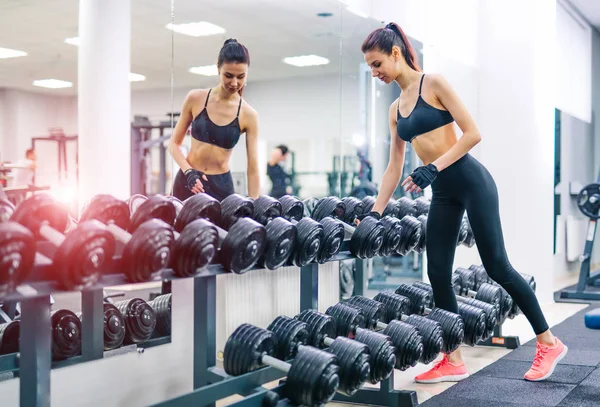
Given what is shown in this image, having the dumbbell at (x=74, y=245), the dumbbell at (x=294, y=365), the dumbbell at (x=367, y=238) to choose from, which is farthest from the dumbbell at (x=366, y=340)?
the dumbbell at (x=74, y=245)

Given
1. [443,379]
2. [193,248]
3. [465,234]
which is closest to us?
[193,248]

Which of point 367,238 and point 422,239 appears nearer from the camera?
point 367,238

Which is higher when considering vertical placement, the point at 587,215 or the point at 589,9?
the point at 589,9

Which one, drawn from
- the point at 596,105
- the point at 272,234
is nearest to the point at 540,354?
the point at 272,234

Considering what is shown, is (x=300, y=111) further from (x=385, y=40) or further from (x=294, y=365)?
(x=294, y=365)

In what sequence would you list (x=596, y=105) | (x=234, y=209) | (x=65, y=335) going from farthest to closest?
(x=596, y=105), (x=65, y=335), (x=234, y=209)

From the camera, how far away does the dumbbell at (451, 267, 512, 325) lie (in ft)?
10.3

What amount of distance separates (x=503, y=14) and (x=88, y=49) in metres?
3.13

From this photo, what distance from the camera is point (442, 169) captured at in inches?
96.4

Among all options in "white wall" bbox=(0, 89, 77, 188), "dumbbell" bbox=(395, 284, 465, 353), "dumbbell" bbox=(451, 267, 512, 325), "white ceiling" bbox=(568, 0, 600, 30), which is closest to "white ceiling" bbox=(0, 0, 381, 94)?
"white wall" bbox=(0, 89, 77, 188)

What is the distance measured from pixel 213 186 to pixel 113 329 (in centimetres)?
73

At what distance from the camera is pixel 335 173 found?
5.64 metres

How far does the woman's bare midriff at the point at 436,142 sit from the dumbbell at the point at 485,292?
922 millimetres

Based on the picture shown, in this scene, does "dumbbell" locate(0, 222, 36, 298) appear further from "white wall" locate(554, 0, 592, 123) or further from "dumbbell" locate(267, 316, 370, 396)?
"white wall" locate(554, 0, 592, 123)
